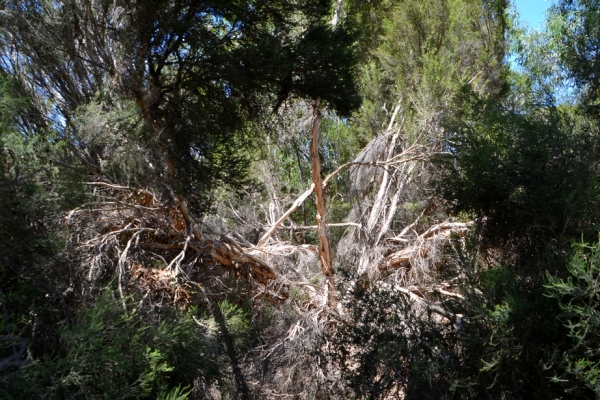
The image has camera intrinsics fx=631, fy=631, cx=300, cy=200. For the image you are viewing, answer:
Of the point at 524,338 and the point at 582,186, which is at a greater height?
the point at 582,186

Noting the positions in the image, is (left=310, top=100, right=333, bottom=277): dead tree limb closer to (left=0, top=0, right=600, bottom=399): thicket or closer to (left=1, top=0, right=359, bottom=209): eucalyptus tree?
(left=0, top=0, right=600, bottom=399): thicket

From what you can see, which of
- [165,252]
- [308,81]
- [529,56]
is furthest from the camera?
[529,56]

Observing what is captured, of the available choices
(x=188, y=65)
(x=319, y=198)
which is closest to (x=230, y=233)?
(x=319, y=198)

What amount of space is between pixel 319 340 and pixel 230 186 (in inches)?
92.2

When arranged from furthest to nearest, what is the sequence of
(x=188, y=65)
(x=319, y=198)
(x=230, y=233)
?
(x=230, y=233) < (x=319, y=198) < (x=188, y=65)

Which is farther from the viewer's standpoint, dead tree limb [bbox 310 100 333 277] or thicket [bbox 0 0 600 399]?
dead tree limb [bbox 310 100 333 277]

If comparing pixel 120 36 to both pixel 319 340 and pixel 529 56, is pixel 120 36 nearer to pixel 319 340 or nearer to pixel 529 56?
pixel 319 340

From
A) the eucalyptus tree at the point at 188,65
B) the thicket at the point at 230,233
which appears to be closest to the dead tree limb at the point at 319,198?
the thicket at the point at 230,233

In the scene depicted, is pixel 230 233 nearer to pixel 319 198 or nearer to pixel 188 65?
pixel 319 198

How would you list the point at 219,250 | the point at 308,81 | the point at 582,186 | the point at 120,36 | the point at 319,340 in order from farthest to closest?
the point at 219,250
the point at 319,340
the point at 308,81
the point at 120,36
the point at 582,186

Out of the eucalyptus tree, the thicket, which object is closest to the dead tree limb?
the thicket

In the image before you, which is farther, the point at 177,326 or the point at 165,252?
the point at 165,252

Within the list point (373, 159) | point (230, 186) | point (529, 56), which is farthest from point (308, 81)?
point (529, 56)

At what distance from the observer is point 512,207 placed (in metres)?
7.11
